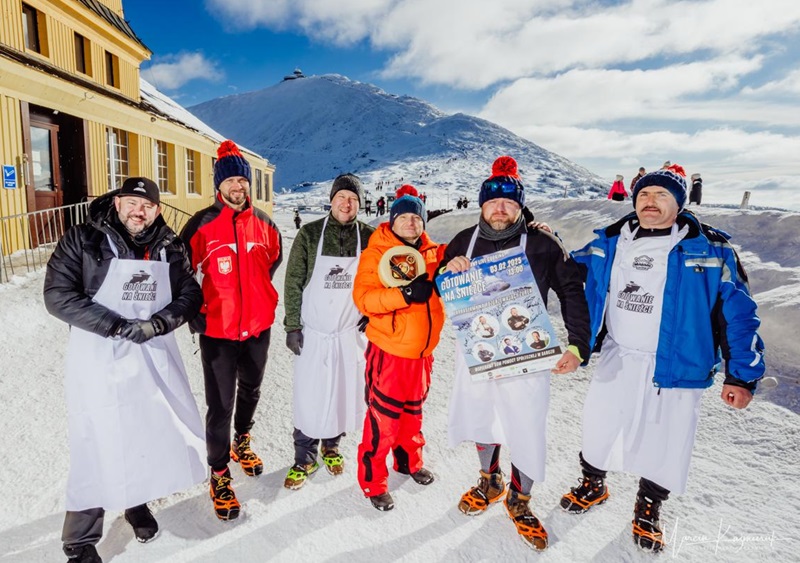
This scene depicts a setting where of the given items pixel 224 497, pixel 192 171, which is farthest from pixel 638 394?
pixel 192 171

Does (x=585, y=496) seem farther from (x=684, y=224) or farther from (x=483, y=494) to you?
(x=684, y=224)

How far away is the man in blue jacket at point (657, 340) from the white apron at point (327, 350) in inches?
66.1

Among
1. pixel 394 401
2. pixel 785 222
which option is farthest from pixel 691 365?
pixel 785 222

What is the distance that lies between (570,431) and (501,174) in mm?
2565

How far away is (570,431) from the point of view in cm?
402

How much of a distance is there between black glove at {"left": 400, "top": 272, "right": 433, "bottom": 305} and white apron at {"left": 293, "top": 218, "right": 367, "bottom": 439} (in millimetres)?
689

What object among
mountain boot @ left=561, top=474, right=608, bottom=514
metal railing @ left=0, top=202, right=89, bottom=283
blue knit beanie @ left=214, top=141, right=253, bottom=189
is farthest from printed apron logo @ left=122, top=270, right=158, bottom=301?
metal railing @ left=0, top=202, right=89, bottom=283

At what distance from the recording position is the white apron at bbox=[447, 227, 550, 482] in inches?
109

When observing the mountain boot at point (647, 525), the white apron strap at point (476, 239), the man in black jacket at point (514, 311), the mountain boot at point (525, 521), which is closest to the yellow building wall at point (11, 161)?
the white apron strap at point (476, 239)

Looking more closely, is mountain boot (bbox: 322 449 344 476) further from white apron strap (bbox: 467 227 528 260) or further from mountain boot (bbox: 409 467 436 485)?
white apron strap (bbox: 467 227 528 260)

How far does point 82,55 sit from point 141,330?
12.4m

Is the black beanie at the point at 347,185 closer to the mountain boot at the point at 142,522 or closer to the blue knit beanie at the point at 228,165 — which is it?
the blue knit beanie at the point at 228,165

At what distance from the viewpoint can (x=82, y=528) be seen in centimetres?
245

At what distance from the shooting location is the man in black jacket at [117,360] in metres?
2.38
